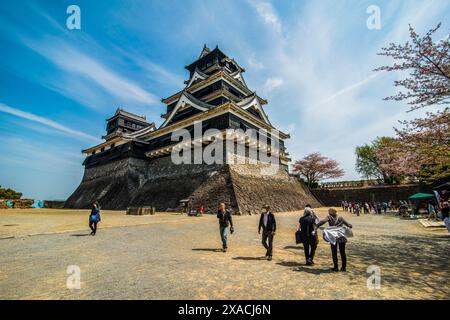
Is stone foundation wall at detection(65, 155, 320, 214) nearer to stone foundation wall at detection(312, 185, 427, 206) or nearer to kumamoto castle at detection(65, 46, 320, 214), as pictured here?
kumamoto castle at detection(65, 46, 320, 214)

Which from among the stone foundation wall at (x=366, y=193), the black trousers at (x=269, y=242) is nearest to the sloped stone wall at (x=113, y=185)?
the black trousers at (x=269, y=242)

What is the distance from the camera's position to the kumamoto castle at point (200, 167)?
64.6ft

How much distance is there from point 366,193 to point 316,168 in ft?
44.0

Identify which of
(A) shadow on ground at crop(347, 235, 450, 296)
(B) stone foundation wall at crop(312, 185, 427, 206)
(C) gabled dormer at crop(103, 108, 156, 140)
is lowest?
(A) shadow on ground at crop(347, 235, 450, 296)

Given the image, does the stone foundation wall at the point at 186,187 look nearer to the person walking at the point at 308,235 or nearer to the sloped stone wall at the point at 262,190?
the sloped stone wall at the point at 262,190

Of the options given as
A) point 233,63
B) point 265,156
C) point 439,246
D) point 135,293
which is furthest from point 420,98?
point 233,63

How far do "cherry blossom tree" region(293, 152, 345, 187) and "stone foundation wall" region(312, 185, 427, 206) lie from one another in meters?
8.34

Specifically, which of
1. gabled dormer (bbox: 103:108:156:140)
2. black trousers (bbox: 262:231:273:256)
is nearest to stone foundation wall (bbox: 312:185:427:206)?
black trousers (bbox: 262:231:273:256)

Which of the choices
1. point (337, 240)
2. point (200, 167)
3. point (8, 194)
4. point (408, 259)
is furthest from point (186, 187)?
point (8, 194)

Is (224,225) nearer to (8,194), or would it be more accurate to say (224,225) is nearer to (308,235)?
(308,235)

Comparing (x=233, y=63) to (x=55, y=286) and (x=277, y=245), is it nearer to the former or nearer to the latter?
(x=277, y=245)

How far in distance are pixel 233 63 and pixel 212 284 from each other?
3451 centimetres

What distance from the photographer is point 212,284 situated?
3828 millimetres

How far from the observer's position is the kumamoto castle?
1970 cm
